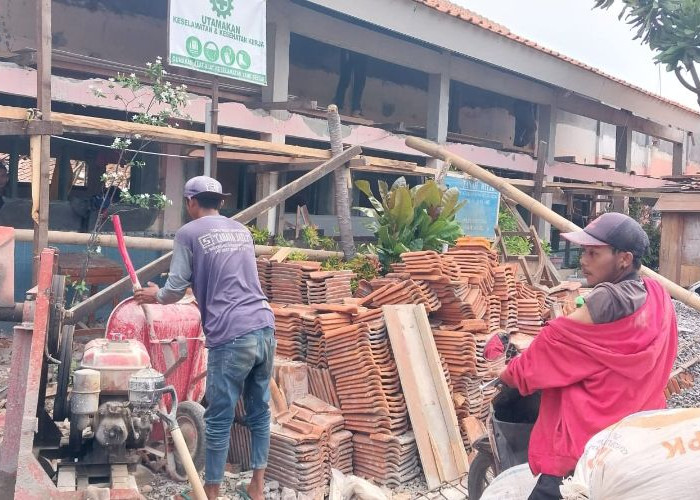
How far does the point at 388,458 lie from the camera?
5.47 m

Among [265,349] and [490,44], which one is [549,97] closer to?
[490,44]

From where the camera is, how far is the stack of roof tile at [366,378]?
5.56 m

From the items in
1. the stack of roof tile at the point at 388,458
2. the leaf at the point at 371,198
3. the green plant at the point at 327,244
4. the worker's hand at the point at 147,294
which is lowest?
the stack of roof tile at the point at 388,458

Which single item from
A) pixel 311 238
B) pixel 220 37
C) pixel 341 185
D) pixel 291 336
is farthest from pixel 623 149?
pixel 291 336

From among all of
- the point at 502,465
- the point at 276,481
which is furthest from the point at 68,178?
the point at 502,465

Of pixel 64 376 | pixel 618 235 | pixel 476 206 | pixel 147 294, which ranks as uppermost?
pixel 476 206

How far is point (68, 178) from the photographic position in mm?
10336

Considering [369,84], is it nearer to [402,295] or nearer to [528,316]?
[528,316]

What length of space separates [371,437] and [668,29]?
45.4 ft

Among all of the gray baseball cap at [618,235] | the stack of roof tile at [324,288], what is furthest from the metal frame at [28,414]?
the stack of roof tile at [324,288]

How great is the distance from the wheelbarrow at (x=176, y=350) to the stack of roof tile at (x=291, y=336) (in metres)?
1.05

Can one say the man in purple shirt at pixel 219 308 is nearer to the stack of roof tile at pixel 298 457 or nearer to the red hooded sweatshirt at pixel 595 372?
the stack of roof tile at pixel 298 457

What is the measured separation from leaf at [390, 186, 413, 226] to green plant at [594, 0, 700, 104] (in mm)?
10794

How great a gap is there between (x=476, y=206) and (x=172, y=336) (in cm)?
535
